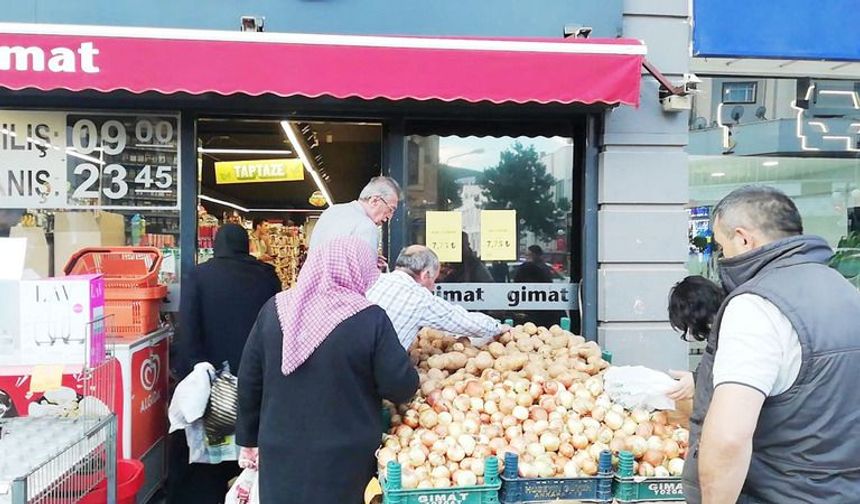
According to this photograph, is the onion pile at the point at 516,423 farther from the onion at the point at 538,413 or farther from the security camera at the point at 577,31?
the security camera at the point at 577,31

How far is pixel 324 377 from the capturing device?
107 inches

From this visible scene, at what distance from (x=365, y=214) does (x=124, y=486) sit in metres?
2.08

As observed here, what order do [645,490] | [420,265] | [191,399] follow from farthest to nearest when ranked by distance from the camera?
1. [191,399]
2. [420,265]
3. [645,490]

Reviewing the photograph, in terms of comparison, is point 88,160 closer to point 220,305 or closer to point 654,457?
point 220,305

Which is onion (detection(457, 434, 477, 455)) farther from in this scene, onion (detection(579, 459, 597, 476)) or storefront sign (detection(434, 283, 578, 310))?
storefront sign (detection(434, 283, 578, 310))

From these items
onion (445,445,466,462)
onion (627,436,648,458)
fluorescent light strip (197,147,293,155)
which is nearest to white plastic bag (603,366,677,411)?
onion (627,436,648,458)

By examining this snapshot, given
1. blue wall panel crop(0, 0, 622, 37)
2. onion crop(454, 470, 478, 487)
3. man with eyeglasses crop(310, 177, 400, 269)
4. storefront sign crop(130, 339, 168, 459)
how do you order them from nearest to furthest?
onion crop(454, 470, 478, 487) < storefront sign crop(130, 339, 168, 459) < man with eyeglasses crop(310, 177, 400, 269) < blue wall panel crop(0, 0, 622, 37)

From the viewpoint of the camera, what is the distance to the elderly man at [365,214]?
4.23 metres

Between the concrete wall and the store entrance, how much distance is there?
238 centimetres

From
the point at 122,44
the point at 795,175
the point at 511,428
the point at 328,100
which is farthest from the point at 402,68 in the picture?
the point at 795,175

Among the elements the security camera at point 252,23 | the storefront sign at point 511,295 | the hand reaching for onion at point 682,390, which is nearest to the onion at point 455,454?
the hand reaching for onion at point 682,390

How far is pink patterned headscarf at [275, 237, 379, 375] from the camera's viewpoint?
2.70 m

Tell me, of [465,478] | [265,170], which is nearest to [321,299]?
[465,478]

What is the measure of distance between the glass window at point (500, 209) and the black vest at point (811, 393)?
335 centimetres
